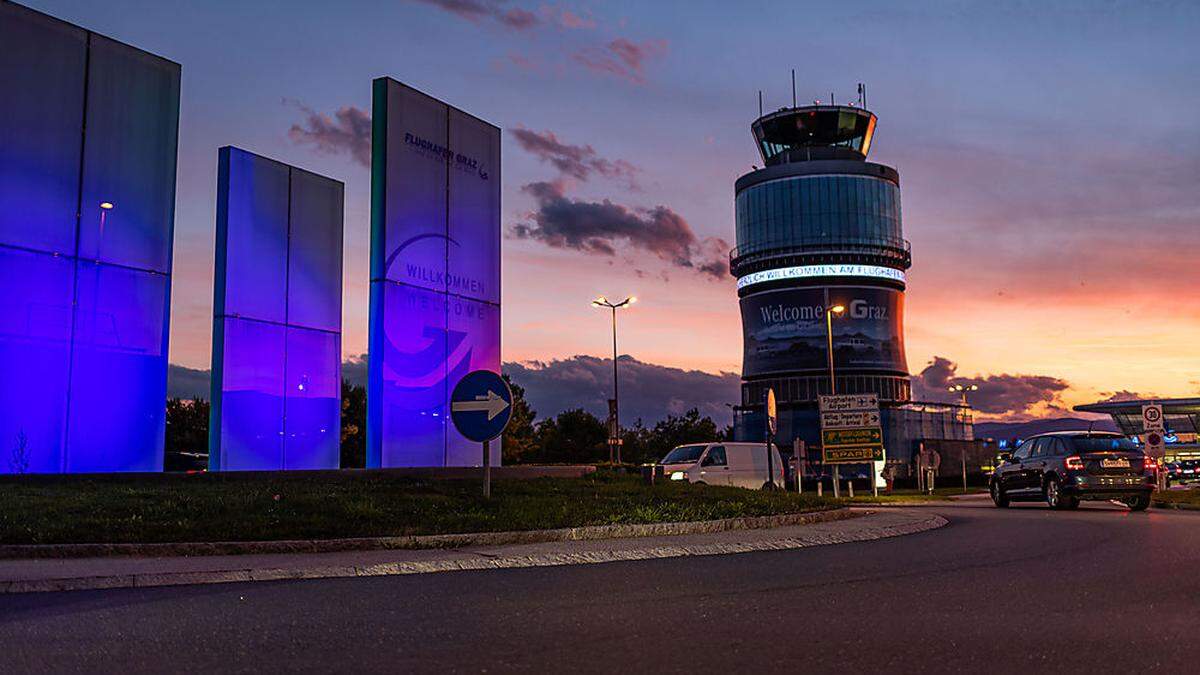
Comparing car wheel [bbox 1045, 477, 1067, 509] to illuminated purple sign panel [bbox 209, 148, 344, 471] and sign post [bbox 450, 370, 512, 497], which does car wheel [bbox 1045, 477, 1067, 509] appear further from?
illuminated purple sign panel [bbox 209, 148, 344, 471]

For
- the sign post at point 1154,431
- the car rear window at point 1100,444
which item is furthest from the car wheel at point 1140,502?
the sign post at point 1154,431

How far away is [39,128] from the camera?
69.8 ft

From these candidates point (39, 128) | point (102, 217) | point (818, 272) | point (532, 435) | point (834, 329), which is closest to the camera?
point (39, 128)

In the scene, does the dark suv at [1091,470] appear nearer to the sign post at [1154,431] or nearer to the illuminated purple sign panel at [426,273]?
the sign post at [1154,431]

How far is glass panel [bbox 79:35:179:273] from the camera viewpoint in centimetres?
2216

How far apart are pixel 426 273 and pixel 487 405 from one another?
12510mm

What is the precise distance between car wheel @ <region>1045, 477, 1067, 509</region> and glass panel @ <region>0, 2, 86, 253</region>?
66.3ft

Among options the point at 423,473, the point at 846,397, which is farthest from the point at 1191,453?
the point at 423,473

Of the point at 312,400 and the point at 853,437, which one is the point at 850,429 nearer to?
the point at 853,437

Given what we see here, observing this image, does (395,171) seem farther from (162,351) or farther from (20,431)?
(20,431)

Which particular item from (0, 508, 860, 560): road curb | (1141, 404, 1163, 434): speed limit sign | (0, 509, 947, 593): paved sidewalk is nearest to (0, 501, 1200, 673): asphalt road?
(0, 509, 947, 593): paved sidewalk

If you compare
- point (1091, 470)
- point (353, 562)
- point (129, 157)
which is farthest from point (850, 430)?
point (353, 562)

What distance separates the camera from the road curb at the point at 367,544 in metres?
10.7

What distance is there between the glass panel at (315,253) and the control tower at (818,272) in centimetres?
8836
